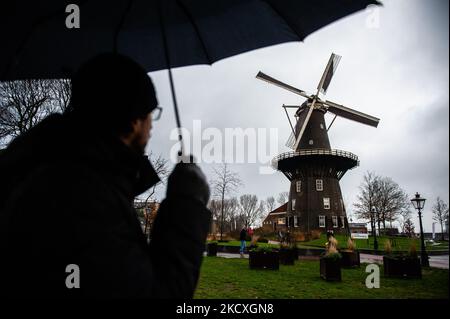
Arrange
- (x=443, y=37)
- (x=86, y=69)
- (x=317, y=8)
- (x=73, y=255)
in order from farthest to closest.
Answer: (x=317, y=8) < (x=443, y=37) < (x=86, y=69) < (x=73, y=255)

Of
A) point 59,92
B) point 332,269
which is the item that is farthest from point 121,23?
point 59,92

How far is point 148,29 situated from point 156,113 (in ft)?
4.19

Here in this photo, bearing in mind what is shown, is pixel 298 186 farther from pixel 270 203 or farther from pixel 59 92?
pixel 270 203

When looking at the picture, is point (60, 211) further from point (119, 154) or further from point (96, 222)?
point (119, 154)

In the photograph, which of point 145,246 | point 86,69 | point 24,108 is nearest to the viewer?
point 145,246

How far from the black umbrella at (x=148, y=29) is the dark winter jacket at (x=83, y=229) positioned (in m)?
1.22

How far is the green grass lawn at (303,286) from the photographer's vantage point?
7242mm

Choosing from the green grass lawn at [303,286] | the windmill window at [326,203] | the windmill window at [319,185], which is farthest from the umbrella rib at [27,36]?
the windmill window at [326,203]

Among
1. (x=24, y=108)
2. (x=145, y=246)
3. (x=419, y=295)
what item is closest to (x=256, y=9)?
(x=145, y=246)

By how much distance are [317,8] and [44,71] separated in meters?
2.10

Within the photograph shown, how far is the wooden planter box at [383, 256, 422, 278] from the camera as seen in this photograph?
402 inches

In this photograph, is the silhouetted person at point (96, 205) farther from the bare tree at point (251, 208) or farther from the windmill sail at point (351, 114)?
the bare tree at point (251, 208)

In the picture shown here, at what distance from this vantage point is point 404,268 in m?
10.3

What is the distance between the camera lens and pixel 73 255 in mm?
861
